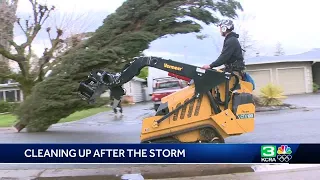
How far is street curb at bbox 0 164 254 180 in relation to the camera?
21.6 feet

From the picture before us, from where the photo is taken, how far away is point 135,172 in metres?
6.82

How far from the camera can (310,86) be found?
115 ft

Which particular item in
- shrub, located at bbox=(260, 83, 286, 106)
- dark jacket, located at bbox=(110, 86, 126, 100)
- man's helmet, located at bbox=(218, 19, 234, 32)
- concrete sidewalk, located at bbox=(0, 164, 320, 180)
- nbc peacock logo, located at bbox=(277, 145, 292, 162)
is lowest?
concrete sidewalk, located at bbox=(0, 164, 320, 180)

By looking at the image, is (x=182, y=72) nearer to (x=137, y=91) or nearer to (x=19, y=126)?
(x=19, y=126)

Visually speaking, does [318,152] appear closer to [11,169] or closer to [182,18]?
[11,169]

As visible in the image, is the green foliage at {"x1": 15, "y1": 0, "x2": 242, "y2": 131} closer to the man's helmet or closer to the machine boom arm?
the man's helmet

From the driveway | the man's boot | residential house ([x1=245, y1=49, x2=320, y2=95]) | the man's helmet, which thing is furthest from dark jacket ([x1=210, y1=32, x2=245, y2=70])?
residential house ([x1=245, y1=49, x2=320, y2=95])

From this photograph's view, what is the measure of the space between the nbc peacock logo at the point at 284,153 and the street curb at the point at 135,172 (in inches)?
41.6

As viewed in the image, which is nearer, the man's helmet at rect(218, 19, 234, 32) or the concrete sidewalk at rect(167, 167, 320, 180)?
the concrete sidewalk at rect(167, 167, 320, 180)

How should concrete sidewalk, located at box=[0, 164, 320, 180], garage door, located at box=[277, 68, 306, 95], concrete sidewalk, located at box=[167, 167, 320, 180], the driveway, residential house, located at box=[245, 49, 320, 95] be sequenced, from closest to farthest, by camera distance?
1. concrete sidewalk, located at box=[167, 167, 320, 180]
2. concrete sidewalk, located at box=[0, 164, 320, 180]
3. the driveway
4. residential house, located at box=[245, 49, 320, 95]
5. garage door, located at box=[277, 68, 306, 95]

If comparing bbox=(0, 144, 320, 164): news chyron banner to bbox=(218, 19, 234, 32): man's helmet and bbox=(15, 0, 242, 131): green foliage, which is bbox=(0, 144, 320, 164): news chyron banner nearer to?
bbox=(218, 19, 234, 32): man's helmet

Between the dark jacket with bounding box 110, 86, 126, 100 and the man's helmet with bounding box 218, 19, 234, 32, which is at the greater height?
the man's helmet with bounding box 218, 19, 234, 32

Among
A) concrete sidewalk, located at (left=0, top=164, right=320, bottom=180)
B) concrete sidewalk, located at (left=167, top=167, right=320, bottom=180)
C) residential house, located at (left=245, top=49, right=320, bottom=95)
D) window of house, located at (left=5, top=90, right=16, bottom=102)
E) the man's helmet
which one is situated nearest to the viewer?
concrete sidewalk, located at (left=167, top=167, right=320, bottom=180)

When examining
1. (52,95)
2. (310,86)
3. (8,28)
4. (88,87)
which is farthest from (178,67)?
(310,86)
